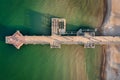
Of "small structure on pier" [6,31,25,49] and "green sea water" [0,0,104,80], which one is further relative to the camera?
"green sea water" [0,0,104,80]

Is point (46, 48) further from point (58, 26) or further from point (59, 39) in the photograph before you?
point (58, 26)

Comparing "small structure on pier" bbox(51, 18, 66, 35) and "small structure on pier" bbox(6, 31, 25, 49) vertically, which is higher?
"small structure on pier" bbox(51, 18, 66, 35)

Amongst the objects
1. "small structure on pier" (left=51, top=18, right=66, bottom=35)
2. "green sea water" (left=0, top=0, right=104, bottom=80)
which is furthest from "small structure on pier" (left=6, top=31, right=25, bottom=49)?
"small structure on pier" (left=51, top=18, right=66, bottom=35)

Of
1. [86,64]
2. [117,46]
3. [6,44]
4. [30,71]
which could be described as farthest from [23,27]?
[117,46]

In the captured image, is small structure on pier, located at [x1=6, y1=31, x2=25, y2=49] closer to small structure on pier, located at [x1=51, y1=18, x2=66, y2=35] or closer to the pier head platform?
the pier head platform

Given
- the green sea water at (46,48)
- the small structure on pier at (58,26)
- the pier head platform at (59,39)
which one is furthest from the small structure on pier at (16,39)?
the small structure on pier at (58,26)

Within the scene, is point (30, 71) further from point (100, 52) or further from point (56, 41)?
point (100, 52)

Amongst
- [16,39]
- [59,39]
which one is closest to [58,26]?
[59,39]

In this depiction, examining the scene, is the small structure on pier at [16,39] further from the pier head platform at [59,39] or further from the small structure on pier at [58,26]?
the small structure on pier at [58,26]
